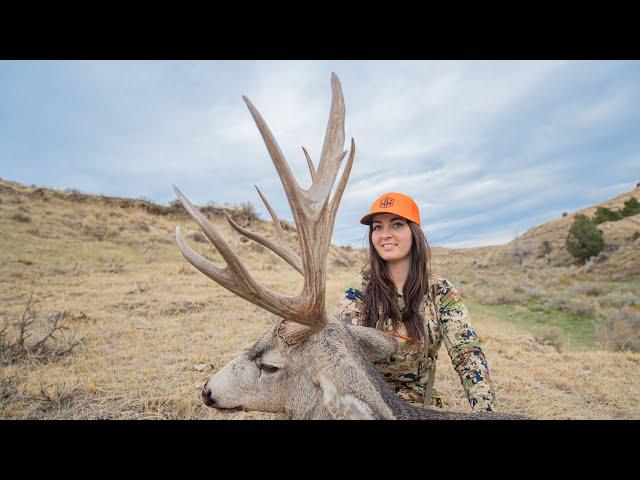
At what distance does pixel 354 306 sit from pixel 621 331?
9.79 m

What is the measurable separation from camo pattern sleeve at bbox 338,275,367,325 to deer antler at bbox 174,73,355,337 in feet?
3.04

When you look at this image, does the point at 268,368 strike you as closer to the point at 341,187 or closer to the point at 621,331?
the point at 341,187

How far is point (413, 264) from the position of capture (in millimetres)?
3572

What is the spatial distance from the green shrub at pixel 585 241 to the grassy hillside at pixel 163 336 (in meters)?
10.2

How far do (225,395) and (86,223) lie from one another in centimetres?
2231

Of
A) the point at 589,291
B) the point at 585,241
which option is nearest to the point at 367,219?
the point at 589,291

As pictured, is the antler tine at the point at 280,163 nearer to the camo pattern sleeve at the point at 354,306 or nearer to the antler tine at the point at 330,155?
the antler tine at the point at 330,155

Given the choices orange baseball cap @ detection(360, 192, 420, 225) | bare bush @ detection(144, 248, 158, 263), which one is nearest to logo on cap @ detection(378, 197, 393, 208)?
orange baseball cap @ detection(360, 192, 420, 225)

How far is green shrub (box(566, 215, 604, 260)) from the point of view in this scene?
90.6ft

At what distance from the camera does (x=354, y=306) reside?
3.49 metres

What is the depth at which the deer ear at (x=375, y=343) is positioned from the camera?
262 centimetres

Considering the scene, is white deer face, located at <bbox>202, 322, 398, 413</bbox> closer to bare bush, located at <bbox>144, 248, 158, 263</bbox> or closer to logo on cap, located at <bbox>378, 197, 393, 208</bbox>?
logo on cap, located at <bbox>378, 197, 393, 208</bbox>
